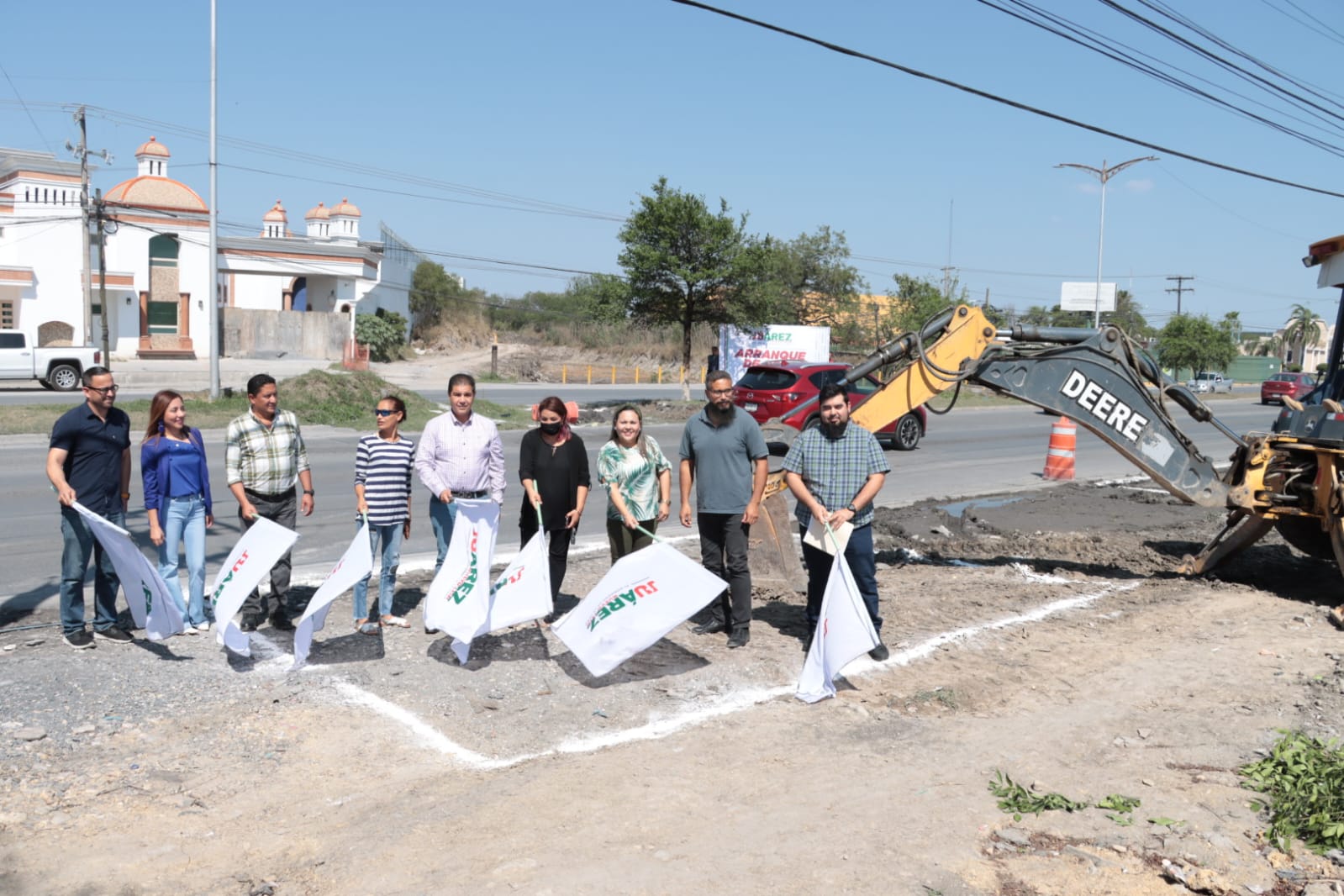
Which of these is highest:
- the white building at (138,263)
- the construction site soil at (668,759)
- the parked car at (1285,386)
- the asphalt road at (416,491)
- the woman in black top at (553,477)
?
the white building at (138,263)

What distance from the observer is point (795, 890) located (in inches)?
158

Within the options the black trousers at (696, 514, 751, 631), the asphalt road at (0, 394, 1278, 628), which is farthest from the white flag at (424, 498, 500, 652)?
the asphalt road at (0, 394, 1278, 628)

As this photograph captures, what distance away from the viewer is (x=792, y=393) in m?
21.2

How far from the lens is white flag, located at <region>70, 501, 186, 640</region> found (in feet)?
21.6

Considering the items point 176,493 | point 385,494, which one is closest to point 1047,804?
point 385,494

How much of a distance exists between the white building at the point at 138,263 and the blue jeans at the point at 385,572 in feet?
123

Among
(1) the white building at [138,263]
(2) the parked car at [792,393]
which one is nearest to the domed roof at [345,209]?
(1) the white building at [138,263]

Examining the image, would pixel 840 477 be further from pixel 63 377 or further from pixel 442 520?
pixel 63 377

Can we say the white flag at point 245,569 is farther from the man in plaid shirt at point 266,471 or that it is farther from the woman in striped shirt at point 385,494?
the woman in striped shirt at point 385,494

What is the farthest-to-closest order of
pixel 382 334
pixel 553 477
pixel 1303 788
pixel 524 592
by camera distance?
pixel 382 334, pixel 553 477, pixel 524 592, pixel 1303 788

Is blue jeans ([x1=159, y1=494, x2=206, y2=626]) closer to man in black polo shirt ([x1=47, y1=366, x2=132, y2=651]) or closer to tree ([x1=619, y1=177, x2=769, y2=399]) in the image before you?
man in black polo shirt ([x1=47, y1=366, x2=132, y2=651])

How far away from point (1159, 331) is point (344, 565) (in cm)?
7754

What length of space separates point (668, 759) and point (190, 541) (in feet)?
12.3

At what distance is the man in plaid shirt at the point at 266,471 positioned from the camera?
23.3 ft
